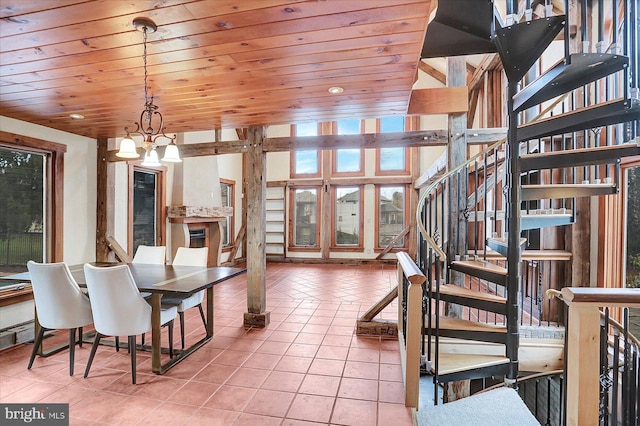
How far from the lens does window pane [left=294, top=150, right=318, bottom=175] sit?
28.9 ft

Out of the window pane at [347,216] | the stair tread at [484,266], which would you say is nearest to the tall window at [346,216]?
the window pane at [347,216]

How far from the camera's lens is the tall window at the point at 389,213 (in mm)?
8469

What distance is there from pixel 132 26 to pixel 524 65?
2.58 metres

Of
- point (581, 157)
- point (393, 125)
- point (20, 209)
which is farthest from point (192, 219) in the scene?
point (581, 157)

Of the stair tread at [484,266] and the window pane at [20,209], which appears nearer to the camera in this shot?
the stair tread at [484,266]

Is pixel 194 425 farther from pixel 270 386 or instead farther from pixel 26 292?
pixel 26 292

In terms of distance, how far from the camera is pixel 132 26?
179cm

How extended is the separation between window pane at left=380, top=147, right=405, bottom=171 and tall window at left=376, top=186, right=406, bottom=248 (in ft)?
1.72

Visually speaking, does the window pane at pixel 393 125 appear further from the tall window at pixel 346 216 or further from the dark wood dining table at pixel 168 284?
the dark wood dining table at pixel 168 284

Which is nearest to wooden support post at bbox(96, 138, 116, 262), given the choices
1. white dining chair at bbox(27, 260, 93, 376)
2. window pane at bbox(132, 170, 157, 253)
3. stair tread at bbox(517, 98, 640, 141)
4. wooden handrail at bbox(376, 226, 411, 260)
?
window pane at bbox(132, 170, 157, 253)

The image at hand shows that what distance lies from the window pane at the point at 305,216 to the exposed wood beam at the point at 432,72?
4.06 m

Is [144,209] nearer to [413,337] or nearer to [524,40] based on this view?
[413,337]

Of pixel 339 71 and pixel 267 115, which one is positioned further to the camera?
pixel 267 115

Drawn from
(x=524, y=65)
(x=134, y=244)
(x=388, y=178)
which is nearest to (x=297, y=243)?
(x=388, y=178)
